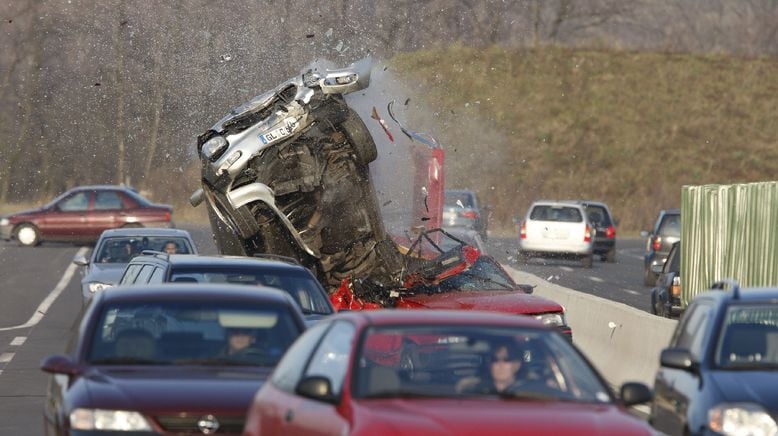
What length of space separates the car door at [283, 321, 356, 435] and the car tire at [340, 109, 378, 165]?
10.8 meters

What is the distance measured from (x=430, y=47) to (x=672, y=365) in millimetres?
75304

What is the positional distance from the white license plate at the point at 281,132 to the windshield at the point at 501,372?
411 inches

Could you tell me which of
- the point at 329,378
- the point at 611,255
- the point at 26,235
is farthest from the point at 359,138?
the point at 611,255

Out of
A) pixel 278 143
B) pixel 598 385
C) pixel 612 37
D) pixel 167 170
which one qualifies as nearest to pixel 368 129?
pixel 278 143

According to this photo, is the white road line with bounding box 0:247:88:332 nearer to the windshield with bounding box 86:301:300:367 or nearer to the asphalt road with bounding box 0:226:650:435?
the asphalt road with bounding box 0:226:650:435

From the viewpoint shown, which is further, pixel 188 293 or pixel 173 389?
pixel 188 293

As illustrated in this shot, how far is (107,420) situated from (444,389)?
234cm

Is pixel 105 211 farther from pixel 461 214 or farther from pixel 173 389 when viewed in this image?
pixel 173 389

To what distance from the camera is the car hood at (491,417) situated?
757 cm

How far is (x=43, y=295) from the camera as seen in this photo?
32.9 meters

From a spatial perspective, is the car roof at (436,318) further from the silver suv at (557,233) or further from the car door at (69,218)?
the car door at (69,218)

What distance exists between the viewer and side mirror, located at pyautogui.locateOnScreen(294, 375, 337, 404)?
8.28m

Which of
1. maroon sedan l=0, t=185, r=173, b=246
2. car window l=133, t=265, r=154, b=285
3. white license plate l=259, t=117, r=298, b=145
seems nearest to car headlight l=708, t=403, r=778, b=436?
car window l=133, t=265, r=154, b=285

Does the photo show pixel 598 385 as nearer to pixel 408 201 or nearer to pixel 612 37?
pixel 408 201
